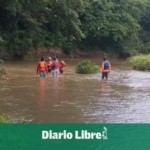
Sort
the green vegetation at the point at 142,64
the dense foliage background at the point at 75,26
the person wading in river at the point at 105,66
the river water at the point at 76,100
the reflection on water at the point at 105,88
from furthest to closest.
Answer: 1. the dense foliage background at the point at 75,26
2. the green vegetation at the point at 142,64
3. the person wading in river at the point at 105,66
4. the reflection on water at the point at 105,88
5. the river water at the point at 76,100

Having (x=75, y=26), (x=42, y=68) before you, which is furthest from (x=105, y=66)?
(x=75, y=26)

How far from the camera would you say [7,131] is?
900 centimetres

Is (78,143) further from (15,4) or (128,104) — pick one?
(15,4)

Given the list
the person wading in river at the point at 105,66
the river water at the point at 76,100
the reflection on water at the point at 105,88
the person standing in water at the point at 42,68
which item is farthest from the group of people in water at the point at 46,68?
the reflection on water at the point at 105,88

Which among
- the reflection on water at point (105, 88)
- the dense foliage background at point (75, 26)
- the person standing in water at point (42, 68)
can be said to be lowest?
the reflection on water at point (105, 88)

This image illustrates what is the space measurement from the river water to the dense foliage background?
54.9 ft

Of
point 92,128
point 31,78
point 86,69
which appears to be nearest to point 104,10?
point 86,69

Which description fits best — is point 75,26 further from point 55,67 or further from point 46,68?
point 46,68

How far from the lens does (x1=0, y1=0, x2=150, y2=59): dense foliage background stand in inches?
1581

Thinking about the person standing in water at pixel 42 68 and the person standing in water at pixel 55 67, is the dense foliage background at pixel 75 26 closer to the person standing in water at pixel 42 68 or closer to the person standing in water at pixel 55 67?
the person standing in water at pixel 55 67

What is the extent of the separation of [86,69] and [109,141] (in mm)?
18475

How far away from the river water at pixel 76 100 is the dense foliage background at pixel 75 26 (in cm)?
1672

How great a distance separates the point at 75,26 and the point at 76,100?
24889 millimetres

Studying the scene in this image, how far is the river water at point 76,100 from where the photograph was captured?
13.0 meters
